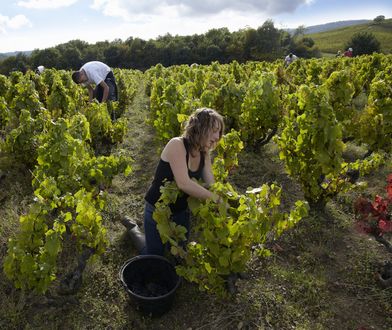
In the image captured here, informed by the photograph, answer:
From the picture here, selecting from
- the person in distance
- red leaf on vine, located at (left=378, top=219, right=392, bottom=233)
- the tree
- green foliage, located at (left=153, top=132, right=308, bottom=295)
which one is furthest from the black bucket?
the tree

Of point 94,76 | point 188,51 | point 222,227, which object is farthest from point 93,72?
point 188,51

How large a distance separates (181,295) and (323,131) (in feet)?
7.56

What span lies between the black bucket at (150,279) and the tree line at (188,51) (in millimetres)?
45236

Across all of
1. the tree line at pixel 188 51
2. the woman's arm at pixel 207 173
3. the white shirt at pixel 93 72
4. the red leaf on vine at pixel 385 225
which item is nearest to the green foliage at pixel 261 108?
the woman's arm at pixel 207 173

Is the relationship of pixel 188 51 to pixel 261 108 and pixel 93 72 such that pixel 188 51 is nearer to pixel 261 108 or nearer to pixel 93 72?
pixel 93 72

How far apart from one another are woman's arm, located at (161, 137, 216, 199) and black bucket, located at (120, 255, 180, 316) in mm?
873

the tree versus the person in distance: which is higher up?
the tree

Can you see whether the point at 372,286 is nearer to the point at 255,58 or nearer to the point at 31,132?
the point at 31,132

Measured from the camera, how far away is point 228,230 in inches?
99.8

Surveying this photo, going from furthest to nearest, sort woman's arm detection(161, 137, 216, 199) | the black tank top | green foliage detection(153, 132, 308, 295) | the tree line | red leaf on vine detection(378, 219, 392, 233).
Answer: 1. the tree line
2. the black tank top
3. red leaf on vine detection(378, 219, 392, 233)
4. woman's arm detection(161, 137, 216, 199)
5. green foliage detection(153, 132, 308, 295)

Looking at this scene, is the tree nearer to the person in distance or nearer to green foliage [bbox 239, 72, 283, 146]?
green foliage [bbox 239, 72, 283, 146]

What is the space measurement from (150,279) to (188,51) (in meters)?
47.3

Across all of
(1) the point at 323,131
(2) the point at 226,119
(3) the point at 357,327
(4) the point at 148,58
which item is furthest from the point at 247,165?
(4) the point at 148,58

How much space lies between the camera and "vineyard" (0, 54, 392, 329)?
2680 millimetres
